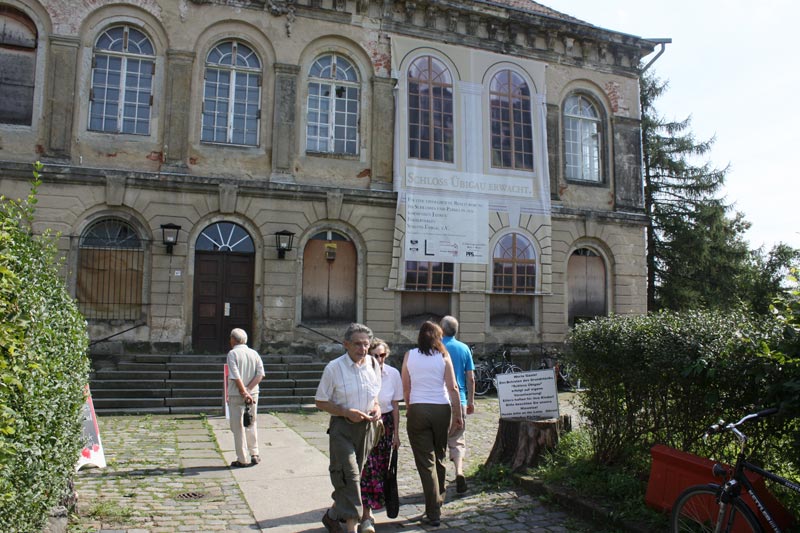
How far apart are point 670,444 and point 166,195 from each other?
42.4 feet

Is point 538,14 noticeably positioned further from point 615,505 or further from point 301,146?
point 615,505

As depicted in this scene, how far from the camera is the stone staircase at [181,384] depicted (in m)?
12.8

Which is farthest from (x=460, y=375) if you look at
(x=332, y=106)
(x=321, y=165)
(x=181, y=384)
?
(x=332, y=106)

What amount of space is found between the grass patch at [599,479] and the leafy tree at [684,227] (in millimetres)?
21300

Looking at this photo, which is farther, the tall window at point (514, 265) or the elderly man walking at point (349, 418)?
the tall window at point (514, 265)

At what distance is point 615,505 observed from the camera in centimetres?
590

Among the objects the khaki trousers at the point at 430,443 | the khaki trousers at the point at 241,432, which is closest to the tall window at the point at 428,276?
the khaki trousers at the point at 241,432

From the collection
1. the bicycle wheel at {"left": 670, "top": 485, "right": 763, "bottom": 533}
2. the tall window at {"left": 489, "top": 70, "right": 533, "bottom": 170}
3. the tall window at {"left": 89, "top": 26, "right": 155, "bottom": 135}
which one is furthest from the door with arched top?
the bicycle wheel at {"left": 670, "top": 485, "right": 763, "bottom": 533}

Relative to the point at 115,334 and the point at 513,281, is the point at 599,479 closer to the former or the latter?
the point at 115,334

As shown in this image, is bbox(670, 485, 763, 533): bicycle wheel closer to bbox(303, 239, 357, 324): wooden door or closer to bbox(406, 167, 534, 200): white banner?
bbox(303, 239, 357, 324): wooden door

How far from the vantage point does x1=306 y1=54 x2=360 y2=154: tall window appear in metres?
17.0

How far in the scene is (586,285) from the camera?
19656 mm

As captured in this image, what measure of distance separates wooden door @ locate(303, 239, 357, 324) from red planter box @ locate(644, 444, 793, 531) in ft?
38.7

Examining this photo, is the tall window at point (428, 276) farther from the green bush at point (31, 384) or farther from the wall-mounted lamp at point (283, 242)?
the green bush at point (31, 384)
